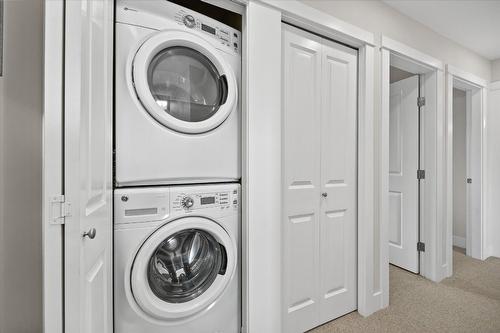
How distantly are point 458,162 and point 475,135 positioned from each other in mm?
629

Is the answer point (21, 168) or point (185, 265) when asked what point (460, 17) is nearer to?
point (185, 265)

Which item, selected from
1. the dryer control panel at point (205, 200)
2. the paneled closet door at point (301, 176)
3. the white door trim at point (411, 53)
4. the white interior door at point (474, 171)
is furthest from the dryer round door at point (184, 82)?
the white interior door at point (474, 171)

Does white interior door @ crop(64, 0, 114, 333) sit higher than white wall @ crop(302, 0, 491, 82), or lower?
lower

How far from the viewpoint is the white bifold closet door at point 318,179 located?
171 centimetres

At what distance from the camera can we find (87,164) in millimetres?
803

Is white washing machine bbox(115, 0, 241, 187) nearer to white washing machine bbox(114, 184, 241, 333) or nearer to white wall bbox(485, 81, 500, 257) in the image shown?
white washing machine bbox(114, 184, 241, 333)

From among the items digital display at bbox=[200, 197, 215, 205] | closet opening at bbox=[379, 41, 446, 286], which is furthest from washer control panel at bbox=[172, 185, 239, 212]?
closet opening at bbox=[379, 41, 446, 286]

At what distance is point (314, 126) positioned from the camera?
1.80 metres

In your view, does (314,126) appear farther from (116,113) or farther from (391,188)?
(391,188)

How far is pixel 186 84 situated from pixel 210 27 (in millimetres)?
371

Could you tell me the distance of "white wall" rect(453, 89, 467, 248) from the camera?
12.0ft

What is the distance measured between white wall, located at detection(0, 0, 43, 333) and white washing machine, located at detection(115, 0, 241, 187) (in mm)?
292

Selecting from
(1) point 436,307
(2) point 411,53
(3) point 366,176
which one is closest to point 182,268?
(3) point 366,176

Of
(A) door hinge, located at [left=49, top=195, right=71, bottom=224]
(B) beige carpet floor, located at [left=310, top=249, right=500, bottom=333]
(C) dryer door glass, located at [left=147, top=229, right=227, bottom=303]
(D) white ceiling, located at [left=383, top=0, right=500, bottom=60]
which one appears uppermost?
(D) white ceiling, located at [left=383, top=0, right=500, bottom=60]
